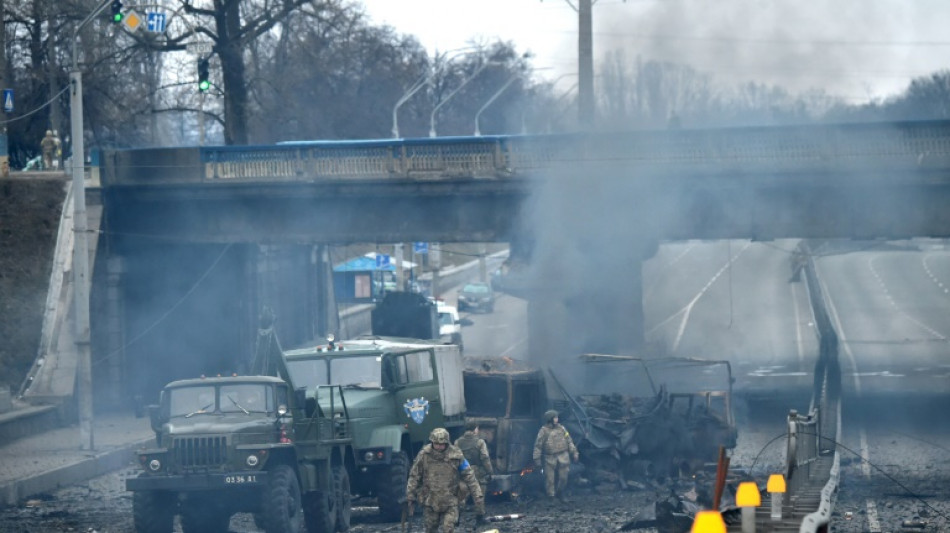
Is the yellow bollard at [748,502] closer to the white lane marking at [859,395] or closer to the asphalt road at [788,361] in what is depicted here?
the asphalt road at [788,361]

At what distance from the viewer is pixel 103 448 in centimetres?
2484

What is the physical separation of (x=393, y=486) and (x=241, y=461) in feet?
8.97

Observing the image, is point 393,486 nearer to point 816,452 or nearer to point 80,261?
point 816,452

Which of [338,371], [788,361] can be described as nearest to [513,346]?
[788,361]

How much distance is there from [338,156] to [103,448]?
1005 centimetres

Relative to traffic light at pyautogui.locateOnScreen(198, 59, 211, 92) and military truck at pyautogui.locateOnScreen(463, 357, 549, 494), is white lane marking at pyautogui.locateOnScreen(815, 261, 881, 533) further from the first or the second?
traffic light at pyautogui.locateOnScreen(198, 59, 211, 92)

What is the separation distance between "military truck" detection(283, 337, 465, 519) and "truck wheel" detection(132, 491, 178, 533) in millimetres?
2066

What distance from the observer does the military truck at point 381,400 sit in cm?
1736

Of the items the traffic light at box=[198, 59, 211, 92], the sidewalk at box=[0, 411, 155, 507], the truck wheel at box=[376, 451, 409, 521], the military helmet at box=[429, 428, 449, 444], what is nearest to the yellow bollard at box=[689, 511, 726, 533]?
the military helmet at box=[429, 428, 449, 444]

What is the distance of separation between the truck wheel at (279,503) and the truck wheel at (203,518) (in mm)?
745

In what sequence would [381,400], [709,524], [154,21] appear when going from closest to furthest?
[709,524] < [381,400] < [154,21]

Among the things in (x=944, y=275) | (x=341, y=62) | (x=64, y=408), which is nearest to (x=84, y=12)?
(x=64, y=408)

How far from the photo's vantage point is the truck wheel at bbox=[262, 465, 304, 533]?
1506 centimetres

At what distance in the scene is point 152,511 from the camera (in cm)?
1522
